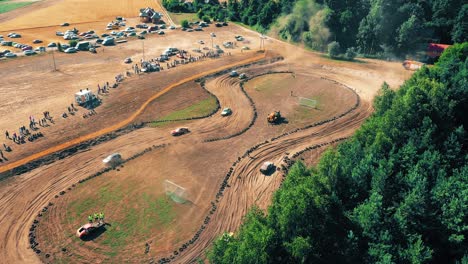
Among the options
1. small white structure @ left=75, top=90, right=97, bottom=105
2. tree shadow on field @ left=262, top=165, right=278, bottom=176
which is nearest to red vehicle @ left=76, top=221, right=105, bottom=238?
tree shadow on field @ left=262, top=165, right=278, bottom=176

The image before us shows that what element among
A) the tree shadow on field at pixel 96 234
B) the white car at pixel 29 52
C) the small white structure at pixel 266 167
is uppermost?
the white car at pixel 29 52

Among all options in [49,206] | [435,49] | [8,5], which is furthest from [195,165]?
[8,5]

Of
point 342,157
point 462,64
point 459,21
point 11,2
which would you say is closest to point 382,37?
point 459,21

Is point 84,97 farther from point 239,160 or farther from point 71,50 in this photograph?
point 71,50

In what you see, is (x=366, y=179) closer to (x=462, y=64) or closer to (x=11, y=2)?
(x=462, y=64)

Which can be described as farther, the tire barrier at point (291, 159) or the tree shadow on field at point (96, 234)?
the tire barrier at point (291, 159)

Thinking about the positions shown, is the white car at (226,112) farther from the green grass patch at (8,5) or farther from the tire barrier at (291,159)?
the green grass patch at (8,5)

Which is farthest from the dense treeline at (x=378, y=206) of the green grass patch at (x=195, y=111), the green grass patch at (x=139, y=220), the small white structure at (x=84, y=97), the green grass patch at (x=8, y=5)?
the green grass patch at (x=8, y=5)
